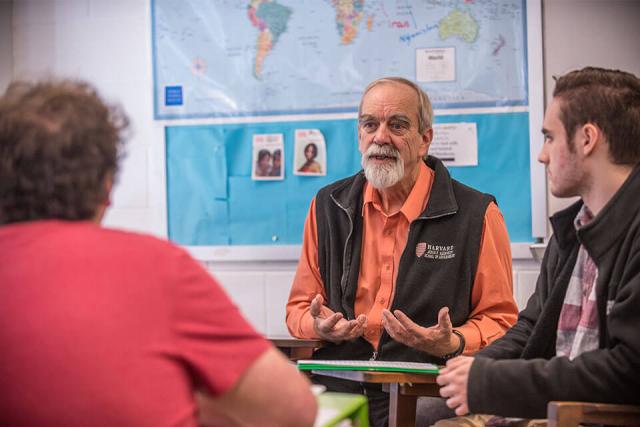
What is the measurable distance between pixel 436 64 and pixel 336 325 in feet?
4.61

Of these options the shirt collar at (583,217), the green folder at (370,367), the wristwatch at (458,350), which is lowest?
the wristwatch at (458,350)

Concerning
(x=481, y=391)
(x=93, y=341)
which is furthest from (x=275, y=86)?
Answer: (x=93, y=341)

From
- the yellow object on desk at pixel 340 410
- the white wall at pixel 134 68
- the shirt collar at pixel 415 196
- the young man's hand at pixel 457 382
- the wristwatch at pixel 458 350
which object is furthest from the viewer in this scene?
the white wall at pixel 134 68

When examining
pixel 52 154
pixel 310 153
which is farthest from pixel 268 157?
pixel 52 154

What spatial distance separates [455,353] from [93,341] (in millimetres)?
1524

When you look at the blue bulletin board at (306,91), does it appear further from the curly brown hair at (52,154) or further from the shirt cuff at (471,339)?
the curly brown hair at (52,154)

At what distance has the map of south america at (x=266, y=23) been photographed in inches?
135

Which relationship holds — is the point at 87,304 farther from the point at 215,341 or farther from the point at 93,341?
the point at 215,341

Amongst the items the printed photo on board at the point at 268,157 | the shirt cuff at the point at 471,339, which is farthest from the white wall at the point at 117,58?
the shirt cuff at the point at 471,339

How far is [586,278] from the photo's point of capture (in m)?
1.92

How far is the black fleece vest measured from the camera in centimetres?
249

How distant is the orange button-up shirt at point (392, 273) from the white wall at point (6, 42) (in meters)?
1.87

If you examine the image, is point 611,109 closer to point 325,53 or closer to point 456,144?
point 456,144

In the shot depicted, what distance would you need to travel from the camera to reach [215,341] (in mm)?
1066
